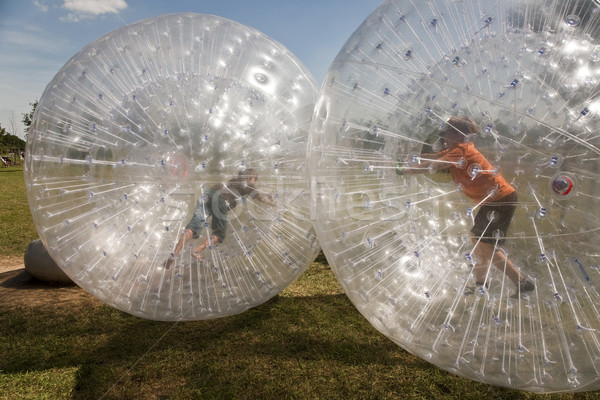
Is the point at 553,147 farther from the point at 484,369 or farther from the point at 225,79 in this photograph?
the point at 225,79

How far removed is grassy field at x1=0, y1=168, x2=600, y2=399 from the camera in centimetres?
242

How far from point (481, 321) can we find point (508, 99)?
2.93 feet

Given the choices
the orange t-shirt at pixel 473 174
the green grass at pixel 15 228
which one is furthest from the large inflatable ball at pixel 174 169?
the green grass at pixel 15 228

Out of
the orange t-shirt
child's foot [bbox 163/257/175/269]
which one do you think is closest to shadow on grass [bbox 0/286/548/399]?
child's foot [bbox 163/257/175/269]

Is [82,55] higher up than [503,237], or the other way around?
[82,55]

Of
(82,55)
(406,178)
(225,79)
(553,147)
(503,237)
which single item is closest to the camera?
(553,147)

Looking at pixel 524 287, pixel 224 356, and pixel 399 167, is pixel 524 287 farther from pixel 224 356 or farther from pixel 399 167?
pixel 224 356

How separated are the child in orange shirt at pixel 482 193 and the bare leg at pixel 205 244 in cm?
123

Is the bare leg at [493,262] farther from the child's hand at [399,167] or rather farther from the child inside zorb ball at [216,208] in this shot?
the child inside zorb ball at [216,208]

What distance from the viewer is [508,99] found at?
62.2 inches

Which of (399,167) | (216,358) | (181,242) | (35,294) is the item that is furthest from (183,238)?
(35,294)

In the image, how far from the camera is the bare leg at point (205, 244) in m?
2.27

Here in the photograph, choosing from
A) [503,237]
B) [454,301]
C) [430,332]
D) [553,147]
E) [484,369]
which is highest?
[553,147]

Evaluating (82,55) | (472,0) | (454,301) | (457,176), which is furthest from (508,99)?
(82,55)
